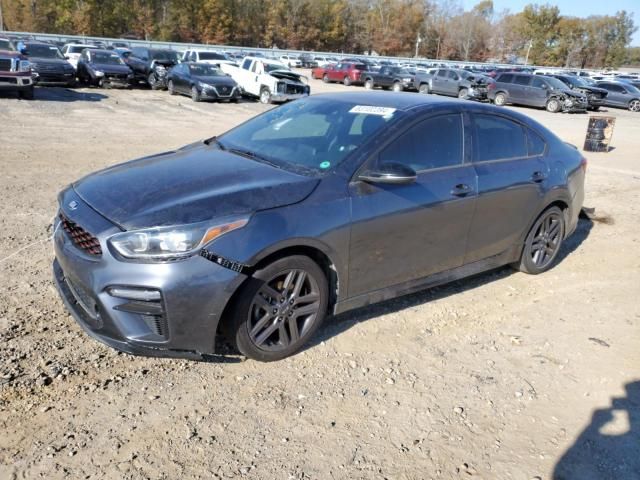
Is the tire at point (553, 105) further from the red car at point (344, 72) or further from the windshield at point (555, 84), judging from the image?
the red car at point (344, 72)

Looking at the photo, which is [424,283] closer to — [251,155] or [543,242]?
[251,155]

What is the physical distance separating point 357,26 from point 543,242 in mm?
94956

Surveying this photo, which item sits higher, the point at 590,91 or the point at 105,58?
the point at 105,58

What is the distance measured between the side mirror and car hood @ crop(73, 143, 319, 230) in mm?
380

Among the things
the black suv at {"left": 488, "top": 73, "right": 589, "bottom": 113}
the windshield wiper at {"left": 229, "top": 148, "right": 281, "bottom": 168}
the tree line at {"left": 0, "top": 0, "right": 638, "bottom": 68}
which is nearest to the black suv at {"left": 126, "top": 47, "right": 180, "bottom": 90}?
the black suv at {"left": 488, "top": 73, "right": 589, "bottom": 113}

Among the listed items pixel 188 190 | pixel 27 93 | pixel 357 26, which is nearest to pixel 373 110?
pixel 188 190

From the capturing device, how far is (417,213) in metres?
4.03

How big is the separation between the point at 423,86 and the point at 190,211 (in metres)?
31.2

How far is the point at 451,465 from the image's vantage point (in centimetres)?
285

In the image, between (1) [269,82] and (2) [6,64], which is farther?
(1) [269,82]

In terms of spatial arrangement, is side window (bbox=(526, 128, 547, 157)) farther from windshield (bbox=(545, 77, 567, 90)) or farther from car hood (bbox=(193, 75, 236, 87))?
windshield (bbox=(545, 77, 567, 90))

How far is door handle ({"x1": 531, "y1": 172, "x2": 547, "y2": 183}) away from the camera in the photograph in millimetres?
4994

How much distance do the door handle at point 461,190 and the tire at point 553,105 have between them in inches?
1010

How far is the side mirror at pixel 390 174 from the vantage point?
3.64 meters
